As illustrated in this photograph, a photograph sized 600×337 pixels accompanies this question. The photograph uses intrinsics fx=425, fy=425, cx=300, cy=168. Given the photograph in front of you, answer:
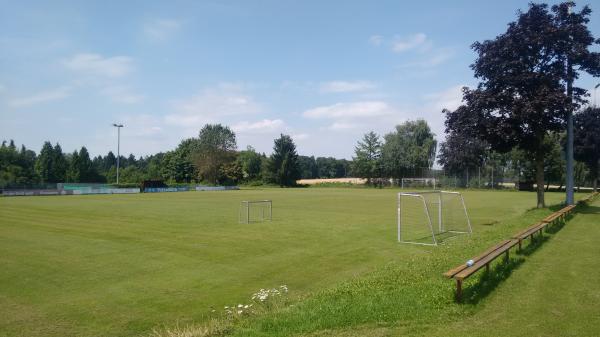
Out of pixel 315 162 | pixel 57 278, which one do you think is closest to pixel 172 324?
pixel 57 278

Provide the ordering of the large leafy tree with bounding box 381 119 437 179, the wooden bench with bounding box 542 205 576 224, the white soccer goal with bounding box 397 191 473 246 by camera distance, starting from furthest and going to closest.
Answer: the large leafy tree with bounding box 381 119 437 179 < the white soccer goal with bounding box 397 191 473 246 < the wooden bench with bounding box 542 205 576 224

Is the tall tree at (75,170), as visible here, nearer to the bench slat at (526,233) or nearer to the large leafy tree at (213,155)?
the large leafy tree at (213,155)

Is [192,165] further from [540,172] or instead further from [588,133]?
[540,172]

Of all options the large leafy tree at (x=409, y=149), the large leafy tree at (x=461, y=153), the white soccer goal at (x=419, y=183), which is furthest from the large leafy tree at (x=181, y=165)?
the large leafy tree at (x=461, y=153)

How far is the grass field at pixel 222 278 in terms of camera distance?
21.6ft

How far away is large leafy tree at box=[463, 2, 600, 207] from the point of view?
2086cm

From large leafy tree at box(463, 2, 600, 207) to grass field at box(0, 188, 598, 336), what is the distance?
18.9 ft

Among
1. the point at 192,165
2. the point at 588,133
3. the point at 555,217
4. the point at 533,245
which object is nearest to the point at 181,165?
the point at 192,165

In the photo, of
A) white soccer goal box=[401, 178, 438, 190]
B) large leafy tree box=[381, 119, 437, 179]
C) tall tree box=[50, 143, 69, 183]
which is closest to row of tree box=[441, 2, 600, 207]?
white soccer goal box=[401, 178, 438, 190]

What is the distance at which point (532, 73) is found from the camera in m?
21.3

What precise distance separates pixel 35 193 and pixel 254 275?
59.8 m

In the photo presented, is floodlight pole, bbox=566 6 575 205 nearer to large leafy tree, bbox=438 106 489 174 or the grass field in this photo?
the grass field

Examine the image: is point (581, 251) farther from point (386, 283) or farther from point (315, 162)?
point (315, 162)

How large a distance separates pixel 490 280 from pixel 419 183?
7215 centimetres
